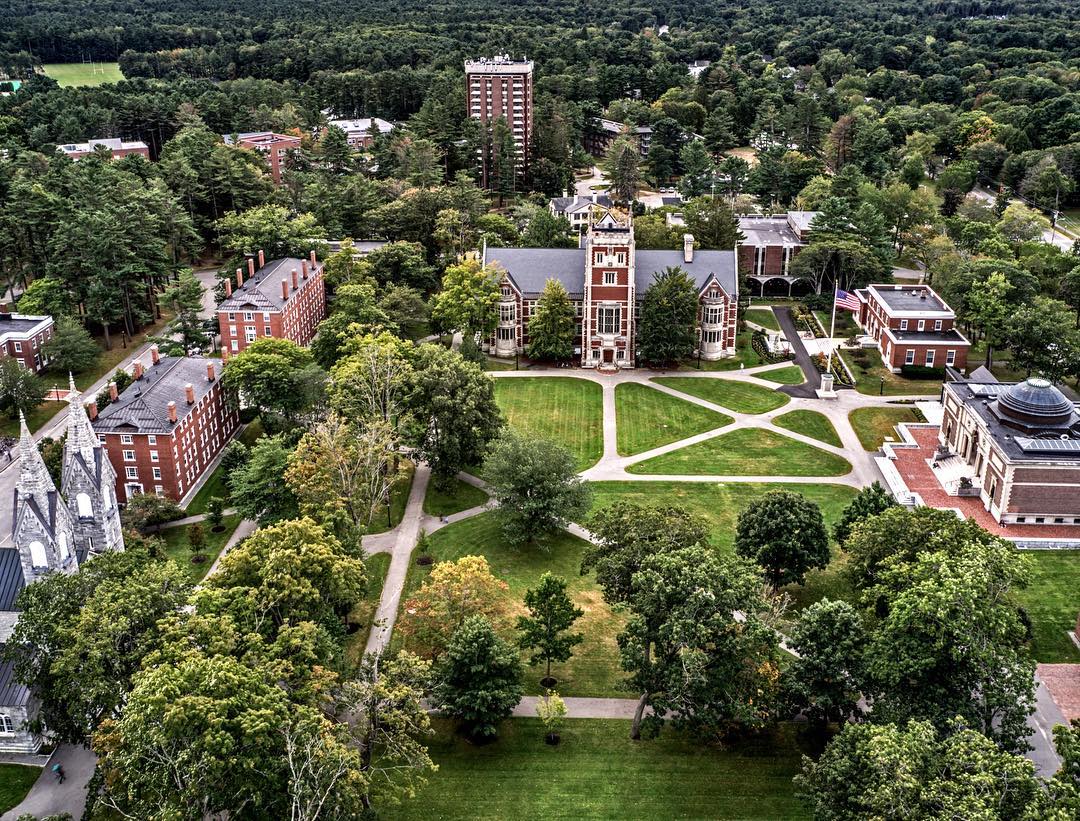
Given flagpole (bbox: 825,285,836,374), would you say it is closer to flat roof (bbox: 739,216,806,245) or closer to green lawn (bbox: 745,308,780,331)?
green lawn (bbox: 745,308,780,331)

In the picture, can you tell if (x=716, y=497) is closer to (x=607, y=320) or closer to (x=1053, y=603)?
(x=1053, y=603)

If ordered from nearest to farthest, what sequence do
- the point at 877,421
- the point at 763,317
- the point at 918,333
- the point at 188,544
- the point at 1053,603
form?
the point at 1053,603, the point at 188,544, the point at 877,421, the point at 918,333, the point at 763,317

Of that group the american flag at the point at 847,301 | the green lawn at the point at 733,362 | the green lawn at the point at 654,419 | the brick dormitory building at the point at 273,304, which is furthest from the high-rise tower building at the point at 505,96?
the green lawn at the point at 654,419

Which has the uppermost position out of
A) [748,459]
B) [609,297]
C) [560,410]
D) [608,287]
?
[608,287]

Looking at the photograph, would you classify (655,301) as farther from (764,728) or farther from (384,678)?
(384,678)

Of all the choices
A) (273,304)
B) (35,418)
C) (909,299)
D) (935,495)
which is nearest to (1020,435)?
(935,495)

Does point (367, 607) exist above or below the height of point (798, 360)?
below

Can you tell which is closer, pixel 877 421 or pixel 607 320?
pixel 877 421

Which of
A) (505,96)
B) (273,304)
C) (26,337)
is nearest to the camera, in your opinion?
(26,337)

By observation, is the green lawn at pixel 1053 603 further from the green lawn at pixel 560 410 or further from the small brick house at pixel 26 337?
the small brick house at pixel 26 337
